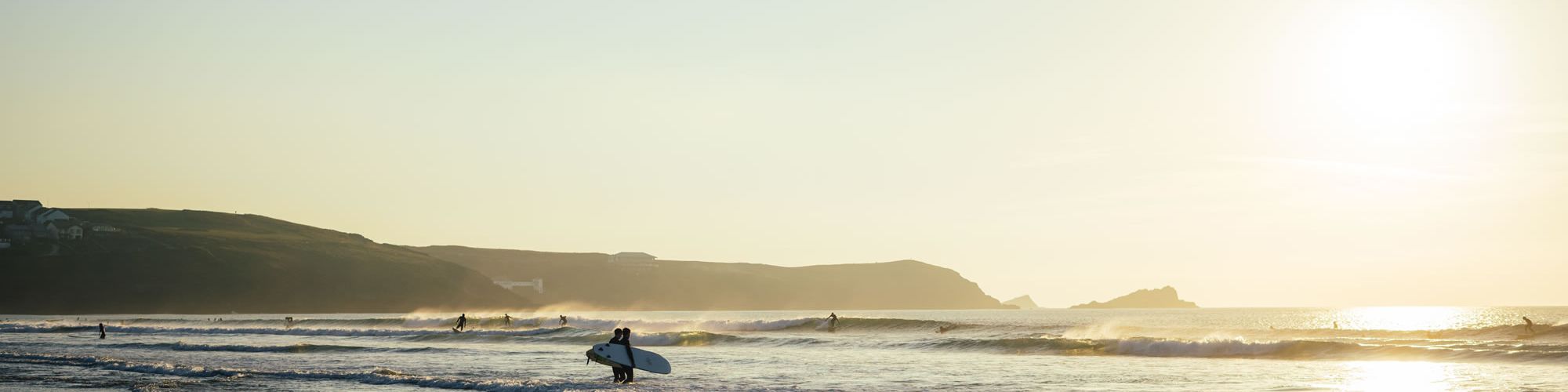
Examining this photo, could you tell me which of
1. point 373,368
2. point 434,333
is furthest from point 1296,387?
point 434,333

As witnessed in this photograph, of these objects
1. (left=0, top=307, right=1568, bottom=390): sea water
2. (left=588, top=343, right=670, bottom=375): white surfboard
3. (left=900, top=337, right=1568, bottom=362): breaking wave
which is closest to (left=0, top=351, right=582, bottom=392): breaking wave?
(left=0, top=307, right=1568, bottom=390): sea water

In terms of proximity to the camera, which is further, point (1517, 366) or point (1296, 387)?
point (1517, 366)

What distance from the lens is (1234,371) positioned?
39.0m

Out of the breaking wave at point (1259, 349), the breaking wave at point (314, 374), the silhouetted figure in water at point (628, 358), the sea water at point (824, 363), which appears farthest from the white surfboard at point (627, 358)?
the breaking wave at point (1259, 349)

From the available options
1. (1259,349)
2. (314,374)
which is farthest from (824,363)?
(314,374)

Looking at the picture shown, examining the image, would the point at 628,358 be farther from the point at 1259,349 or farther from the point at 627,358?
the point at 1259,349

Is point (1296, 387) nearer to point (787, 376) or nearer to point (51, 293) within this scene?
point (787, 376)

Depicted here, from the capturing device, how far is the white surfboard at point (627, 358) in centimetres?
3609

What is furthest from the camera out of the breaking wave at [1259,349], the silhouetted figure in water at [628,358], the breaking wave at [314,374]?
the breaking wave at [1259,349]

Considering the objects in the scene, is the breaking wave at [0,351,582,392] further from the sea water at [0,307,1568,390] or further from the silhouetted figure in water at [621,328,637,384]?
the silhouetted figure in water at [621,328,637,384]

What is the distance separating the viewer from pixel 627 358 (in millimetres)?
36156

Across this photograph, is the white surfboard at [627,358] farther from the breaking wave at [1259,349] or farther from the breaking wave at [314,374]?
the breaking wave at [1259,349]

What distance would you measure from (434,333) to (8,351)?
2781cm

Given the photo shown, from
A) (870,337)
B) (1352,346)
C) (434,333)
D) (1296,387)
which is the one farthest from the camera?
(434,333)
